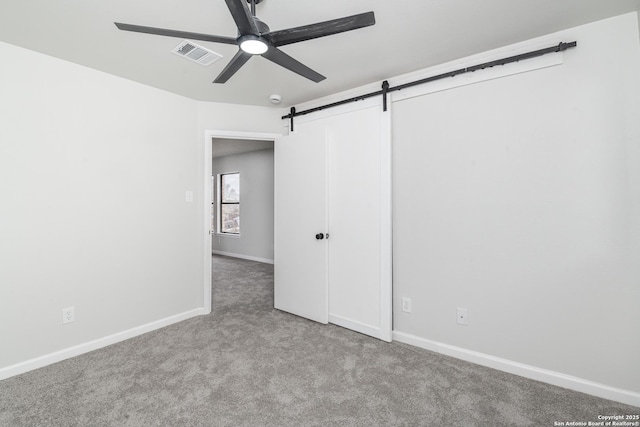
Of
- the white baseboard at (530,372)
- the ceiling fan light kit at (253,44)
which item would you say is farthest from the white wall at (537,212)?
the ceiling fan light kit at (253,44)

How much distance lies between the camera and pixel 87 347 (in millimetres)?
2479

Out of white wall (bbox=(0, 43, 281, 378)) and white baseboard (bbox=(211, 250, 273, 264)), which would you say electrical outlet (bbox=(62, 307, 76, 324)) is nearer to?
white wall (bbox=(0, 43, 281, 378))

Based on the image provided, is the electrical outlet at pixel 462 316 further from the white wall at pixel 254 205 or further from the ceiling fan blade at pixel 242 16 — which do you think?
the white wall at pixel 254 205

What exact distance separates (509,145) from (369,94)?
1306 mm

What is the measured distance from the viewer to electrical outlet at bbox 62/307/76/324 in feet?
7.82

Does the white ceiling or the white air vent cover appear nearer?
the white ceiling

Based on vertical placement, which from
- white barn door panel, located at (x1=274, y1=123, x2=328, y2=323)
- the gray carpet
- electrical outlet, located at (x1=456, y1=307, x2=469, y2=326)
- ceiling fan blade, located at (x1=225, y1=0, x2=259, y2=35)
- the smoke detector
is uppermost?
the smoke detector

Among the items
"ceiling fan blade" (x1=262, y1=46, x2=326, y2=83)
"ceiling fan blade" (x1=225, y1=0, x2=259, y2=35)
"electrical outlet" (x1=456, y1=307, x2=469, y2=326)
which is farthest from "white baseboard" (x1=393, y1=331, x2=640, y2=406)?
"ceiling fan blade" (x1=225, y1=0, x2=259, y2=35)

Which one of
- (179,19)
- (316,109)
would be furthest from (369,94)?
(179,19)

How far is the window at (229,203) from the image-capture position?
704 centimetres

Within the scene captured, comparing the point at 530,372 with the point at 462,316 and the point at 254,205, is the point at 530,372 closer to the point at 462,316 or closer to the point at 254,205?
the point at 462,316

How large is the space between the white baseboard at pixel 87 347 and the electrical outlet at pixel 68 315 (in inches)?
9.0

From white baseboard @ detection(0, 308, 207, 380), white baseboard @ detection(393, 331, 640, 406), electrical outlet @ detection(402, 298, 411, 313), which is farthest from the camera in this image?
electrical outlet @ detection(402, 298, 411, 313)

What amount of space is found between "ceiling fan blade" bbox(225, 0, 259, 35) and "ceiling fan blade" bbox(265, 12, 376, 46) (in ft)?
0.31
